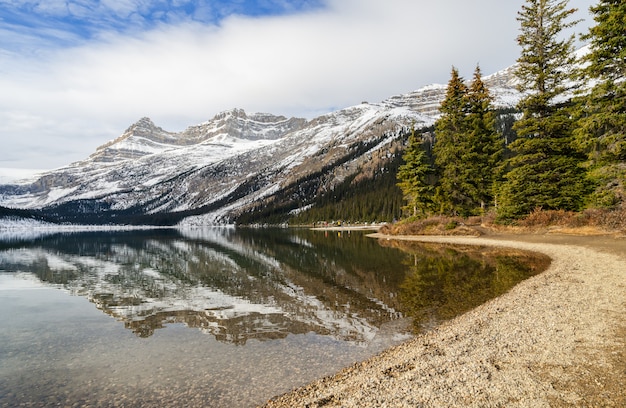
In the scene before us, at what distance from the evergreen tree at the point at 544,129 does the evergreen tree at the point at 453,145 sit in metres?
11.4

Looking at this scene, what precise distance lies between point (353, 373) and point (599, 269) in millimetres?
18253

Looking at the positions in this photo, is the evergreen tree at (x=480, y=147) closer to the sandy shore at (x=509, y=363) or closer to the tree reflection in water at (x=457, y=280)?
the tree reflection in water at (x=457, y=280)

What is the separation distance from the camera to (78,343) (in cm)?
1573

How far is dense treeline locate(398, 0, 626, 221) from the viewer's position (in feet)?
108

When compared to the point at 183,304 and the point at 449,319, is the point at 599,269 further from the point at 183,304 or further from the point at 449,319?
the point at 183,304

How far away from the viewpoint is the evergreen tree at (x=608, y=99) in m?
31.7

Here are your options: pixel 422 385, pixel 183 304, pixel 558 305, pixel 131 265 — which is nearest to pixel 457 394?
pixel 422 385

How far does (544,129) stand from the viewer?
143 feet

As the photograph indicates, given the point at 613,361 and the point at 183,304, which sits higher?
the point at 613,361

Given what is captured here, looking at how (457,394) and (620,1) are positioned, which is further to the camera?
(620,1)

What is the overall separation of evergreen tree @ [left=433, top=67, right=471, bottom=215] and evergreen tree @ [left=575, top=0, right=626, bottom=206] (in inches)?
862

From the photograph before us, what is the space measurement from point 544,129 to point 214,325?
43.4 metres

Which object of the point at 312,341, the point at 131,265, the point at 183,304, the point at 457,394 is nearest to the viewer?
the point at 457,394

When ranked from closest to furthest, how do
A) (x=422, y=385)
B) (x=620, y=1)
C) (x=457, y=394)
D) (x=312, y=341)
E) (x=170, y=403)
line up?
(x=457, y=394) < (x=422, y=385) < (x=170, y=403) < (x=312, y=341) < (x=620, y=1)
